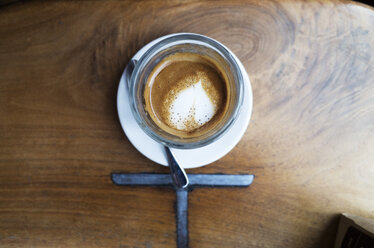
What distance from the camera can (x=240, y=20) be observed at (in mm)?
889

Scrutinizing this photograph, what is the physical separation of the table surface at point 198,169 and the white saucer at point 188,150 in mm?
67

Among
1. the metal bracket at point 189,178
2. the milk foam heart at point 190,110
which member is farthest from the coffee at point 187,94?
the metal bracket at point 189,178

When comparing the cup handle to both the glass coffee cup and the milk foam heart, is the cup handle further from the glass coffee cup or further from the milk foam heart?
the milk foam heart

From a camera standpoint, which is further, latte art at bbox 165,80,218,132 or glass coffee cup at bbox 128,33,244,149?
latte art at bbox 165,80,218,132

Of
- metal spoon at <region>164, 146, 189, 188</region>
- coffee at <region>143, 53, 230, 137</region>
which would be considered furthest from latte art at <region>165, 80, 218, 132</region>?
metal spoon at <region>164, 146, 189, 188</region>

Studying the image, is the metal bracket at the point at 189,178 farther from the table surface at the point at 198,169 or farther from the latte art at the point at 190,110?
the latte art at the point at 190,110

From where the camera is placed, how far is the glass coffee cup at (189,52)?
779 millimetres

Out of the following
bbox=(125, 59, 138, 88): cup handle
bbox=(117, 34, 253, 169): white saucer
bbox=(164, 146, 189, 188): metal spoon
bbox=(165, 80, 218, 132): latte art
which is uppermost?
bbox=(125, 59, 138, 88): cup handle

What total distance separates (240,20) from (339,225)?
679 mm

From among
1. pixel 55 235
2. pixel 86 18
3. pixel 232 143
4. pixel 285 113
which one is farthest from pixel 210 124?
pixel 55 235

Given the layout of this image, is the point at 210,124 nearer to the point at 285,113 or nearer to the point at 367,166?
the point at 285,113

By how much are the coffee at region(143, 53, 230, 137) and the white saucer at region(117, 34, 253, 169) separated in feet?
0.21

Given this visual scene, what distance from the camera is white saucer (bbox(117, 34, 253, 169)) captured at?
0.84 meters

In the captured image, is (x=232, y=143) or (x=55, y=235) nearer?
(x=232, y=143)
